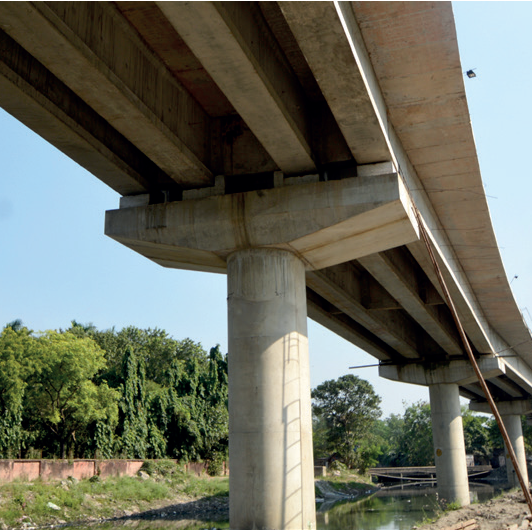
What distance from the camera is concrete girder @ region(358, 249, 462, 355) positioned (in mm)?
15969

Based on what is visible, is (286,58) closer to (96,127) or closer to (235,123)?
(235,123)

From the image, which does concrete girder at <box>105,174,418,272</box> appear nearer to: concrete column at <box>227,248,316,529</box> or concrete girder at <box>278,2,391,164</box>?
concrete column at <box>227,248,316,529</box>

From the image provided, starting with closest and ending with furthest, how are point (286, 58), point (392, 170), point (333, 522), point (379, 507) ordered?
point (286, 58) → point (392, 170) → point (333, 522) → point (379, 507)

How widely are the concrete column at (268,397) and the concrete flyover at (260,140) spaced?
3 centimetres

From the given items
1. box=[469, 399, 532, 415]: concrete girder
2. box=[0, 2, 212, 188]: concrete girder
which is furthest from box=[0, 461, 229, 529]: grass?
box=[469, 399, 532, 415]: concrete girder

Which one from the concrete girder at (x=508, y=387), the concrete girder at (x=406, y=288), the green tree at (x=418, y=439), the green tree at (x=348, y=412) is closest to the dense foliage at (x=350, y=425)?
the green tree at (x=348, y=412)

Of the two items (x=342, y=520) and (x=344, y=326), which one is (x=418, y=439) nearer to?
(x=342, y=520)

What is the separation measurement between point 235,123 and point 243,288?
317 cm

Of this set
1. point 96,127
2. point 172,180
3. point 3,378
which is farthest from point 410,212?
point 3,378

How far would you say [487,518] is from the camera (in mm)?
21641

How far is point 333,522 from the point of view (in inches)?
1158

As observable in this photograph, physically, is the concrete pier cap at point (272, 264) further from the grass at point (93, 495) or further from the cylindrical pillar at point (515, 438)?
the cylindrical pillar at point (515, 438)

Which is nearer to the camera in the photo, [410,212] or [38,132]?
[38,132]

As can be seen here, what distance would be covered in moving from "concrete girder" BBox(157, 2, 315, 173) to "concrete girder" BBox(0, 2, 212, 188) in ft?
4.64
